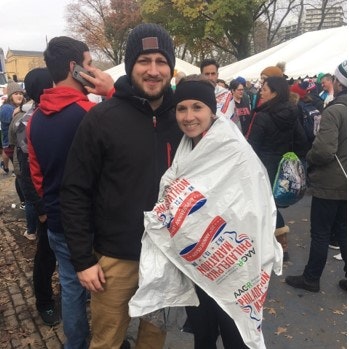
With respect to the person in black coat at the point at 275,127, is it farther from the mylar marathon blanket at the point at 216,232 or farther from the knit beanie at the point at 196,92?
the mylar marathon blanket at the point at 216,232

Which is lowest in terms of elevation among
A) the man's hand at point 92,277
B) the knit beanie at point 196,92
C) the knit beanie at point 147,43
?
the man's hand at point 92,277

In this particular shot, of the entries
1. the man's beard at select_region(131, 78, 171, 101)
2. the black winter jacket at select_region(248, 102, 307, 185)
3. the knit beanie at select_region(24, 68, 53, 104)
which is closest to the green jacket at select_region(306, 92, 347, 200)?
the black winter jacket at select_region(248, 102, 307, 185)

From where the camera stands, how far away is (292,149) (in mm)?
4203

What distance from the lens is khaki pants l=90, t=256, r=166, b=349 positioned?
2.07 meters

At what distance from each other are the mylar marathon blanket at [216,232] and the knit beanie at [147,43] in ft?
1.59

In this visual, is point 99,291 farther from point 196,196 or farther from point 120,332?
point 196,196

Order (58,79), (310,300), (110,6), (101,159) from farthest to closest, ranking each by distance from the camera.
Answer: (110,6)
(310,300)
(58,79)
(101,159)

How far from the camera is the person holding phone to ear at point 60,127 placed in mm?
2199

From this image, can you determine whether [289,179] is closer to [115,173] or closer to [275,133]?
[275,133]

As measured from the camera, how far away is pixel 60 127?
7.18 feet

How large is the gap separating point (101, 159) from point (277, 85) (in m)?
2.55

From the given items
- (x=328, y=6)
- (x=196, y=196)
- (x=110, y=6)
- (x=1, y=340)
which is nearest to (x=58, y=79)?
(x=196, y=196)

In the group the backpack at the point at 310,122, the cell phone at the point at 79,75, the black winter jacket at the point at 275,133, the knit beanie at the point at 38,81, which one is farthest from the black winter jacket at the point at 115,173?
the backpack at the point at 310,122

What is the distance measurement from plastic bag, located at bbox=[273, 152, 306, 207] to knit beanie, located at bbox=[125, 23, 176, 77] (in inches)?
89.0
